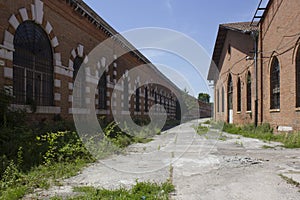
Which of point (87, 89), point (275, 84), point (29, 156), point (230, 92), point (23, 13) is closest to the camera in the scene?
point (29, 156)

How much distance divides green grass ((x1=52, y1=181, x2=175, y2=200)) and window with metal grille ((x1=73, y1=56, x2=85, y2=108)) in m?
7.75

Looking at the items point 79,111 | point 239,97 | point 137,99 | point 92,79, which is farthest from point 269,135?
point 137,99

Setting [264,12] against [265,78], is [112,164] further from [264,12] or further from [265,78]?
[264,12]

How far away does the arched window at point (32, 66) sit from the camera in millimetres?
7948

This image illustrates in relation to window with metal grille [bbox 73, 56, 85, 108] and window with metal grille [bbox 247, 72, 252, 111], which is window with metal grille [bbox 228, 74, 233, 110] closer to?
window with metal grille [bbox 247, 72, 252, 111]

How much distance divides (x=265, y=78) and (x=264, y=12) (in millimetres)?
3447

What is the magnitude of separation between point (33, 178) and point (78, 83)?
25.0ft

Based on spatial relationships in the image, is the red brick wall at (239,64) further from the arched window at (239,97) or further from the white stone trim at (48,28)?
the white stone trim at (48,28)

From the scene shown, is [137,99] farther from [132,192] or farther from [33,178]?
[132,192]

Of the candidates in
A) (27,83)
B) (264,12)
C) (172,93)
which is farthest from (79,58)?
(172,93)

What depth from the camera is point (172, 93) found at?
38.7 metres

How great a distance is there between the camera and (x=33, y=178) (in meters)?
4.34

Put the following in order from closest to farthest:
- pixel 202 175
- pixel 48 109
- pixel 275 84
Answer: pixel 202 175
pixel 48 109
pixel 275 84

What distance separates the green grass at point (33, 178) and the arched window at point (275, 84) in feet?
34.1
